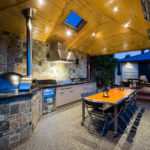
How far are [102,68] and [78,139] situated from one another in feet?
23.7

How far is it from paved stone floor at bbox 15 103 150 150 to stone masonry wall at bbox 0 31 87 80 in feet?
6.27

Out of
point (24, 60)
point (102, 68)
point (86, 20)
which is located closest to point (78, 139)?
point (24, 60)

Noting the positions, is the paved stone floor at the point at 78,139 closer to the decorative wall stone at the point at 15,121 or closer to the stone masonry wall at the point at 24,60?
the decorative wall stone at the point at 15,121

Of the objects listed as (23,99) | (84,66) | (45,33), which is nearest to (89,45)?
(84,66)

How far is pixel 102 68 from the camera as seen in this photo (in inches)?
339

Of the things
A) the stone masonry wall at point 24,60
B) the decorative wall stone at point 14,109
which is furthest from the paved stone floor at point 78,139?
the stone masonry wall at point 24,60

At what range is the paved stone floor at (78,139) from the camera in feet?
5.87

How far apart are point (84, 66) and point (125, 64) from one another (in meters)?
6.42

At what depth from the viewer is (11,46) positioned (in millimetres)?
3164

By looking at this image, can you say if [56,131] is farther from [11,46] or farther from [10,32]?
[10,32]

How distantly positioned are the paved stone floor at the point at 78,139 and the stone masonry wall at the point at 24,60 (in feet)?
6.27

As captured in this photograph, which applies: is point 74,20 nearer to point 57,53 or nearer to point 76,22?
point 76,22

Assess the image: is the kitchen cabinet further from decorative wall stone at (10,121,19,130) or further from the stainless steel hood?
decorative wall stone at (10,121,19,130)

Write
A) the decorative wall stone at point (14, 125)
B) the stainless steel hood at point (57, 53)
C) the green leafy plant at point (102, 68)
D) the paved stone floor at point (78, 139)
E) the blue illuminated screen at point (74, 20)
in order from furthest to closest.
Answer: the green leafy plant at point (102, 68)
the stainless steel hood at point (57, 53)
the blue illuminated screen at point (74, 20)
the decorative wall stone at point (14, 125)
the paved stone floor at point (78, 139)
